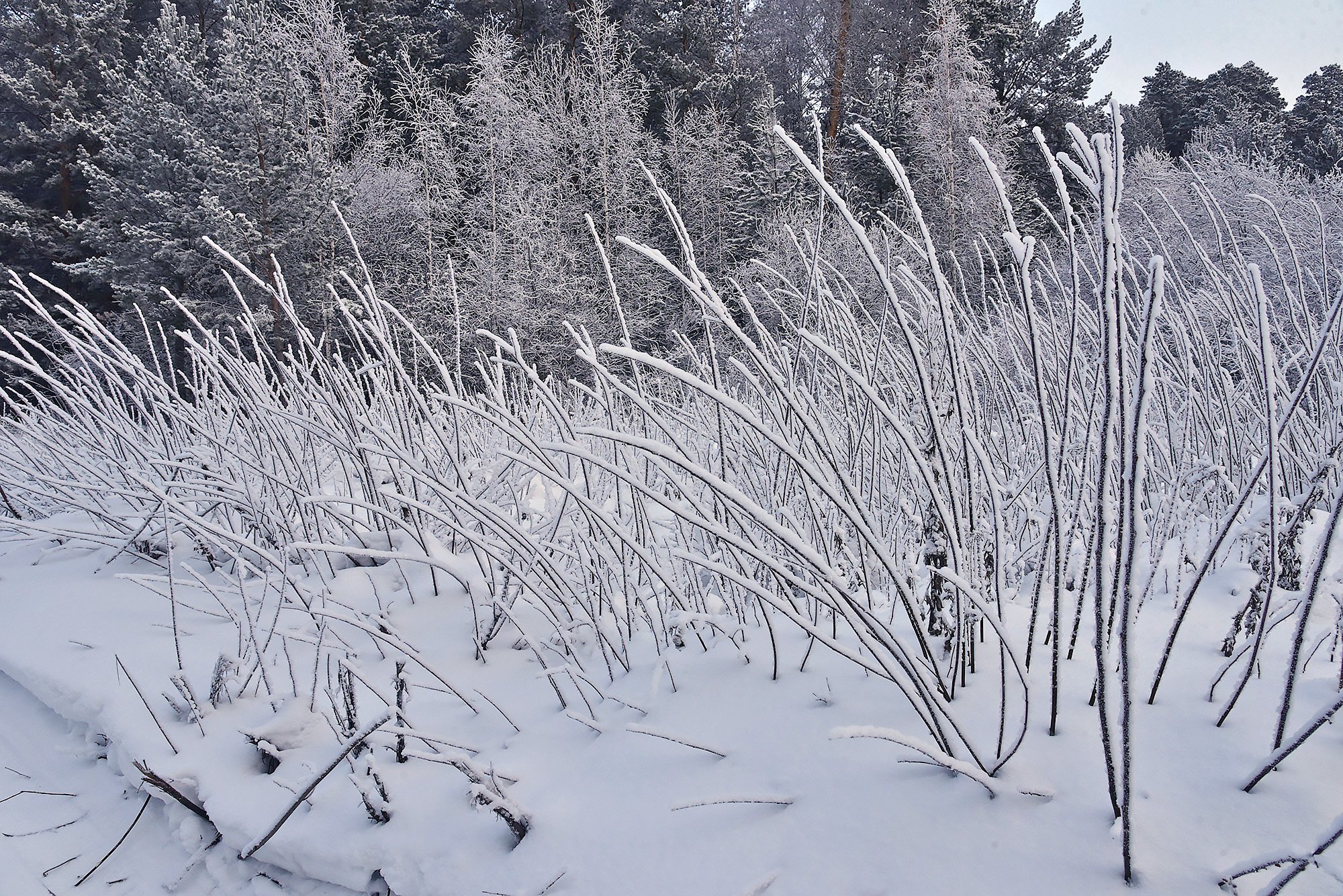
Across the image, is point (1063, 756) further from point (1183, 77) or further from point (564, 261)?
point (1183, 77)

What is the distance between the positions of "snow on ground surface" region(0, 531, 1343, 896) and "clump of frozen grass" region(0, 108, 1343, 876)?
1.8 inches

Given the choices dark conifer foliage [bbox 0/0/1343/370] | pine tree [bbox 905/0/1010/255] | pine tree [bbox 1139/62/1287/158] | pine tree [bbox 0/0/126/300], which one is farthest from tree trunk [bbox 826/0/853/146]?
pine tree [bbox 0/0/126/300]

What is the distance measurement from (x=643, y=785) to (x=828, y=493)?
508mm

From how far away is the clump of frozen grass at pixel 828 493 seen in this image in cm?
77

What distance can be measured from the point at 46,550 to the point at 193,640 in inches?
52.1

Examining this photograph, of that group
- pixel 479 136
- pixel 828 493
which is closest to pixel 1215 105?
pixel 479 136

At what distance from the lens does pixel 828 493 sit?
790mm

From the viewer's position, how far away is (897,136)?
1580 cm

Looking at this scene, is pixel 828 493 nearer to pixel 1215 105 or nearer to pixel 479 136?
pixel 479 136

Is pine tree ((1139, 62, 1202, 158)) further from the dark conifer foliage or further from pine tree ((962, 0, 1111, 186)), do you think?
pine tree ((962, 0, 1111, 186))

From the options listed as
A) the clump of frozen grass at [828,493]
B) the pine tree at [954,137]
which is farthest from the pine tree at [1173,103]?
the clump of frozen grass at [828,493]

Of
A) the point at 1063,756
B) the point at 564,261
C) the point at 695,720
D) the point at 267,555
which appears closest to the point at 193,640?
the point at 267,555

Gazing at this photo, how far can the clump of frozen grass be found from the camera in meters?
0.77

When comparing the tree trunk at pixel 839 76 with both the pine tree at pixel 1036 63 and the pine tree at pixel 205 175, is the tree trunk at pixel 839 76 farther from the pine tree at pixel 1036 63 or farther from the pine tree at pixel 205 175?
the pine tree at pixel 205 175
